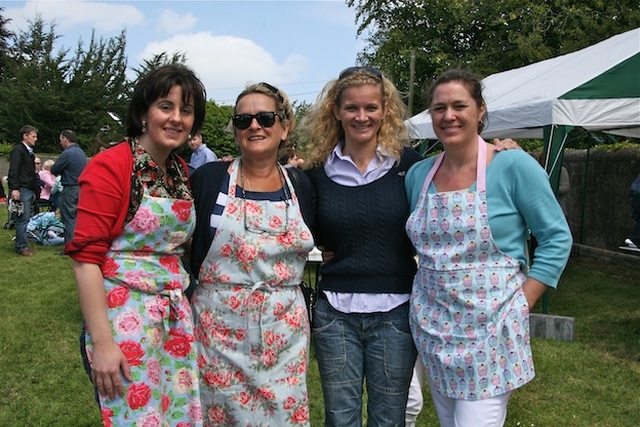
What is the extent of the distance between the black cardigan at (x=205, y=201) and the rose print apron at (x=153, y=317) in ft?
0.30

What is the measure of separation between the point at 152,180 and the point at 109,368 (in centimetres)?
63

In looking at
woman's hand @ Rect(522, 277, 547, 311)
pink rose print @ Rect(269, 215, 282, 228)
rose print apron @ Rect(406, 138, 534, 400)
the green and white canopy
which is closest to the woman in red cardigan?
pink rose print @ Rect(269, 215, 282, 228)

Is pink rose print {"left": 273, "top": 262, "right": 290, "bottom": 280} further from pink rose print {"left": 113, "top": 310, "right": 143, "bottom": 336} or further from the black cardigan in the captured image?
pink rose print {"left": 113, "top": 310, "right": 143, "bottom": 336}

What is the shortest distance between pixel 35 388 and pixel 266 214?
113 inches

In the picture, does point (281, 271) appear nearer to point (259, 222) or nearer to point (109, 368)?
point (259, 222)

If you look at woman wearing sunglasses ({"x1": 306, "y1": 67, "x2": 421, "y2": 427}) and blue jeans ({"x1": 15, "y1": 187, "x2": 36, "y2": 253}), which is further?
blue jeans ({"x1": 15, "y1": 187, "x2": 36, "y2": 253})

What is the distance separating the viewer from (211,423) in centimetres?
232

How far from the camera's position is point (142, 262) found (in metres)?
2.05

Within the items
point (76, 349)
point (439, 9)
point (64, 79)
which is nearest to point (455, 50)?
point (439, 9)

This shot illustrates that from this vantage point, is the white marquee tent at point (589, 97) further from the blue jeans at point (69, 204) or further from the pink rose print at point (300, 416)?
the blue jeans at point (69, 204)

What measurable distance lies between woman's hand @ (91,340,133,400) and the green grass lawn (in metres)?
1.99

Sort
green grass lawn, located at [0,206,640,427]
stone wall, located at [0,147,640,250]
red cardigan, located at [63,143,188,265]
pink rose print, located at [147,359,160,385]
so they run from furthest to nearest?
stone wall, located at [0,147,640,250]
green grass lawn, located at [0,206,640,427]
pink rose print, located at [147,359,160,385]
red cardigan, located at [63,143,188,265]

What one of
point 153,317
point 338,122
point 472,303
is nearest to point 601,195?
point 338,122

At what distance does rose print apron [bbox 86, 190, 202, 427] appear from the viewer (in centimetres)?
200
